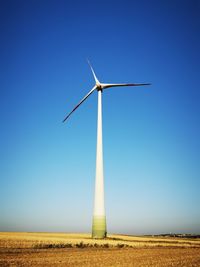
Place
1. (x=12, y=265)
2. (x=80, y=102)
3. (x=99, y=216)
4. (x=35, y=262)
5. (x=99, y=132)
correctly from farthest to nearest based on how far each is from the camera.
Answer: (x=80, y=102)
(x=99, y=132)
(x=99, y=216)
(x=35, y=262)
(x=12, y=265)

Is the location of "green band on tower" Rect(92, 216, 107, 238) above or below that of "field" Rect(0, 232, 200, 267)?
above

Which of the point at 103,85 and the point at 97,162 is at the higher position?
the point at 103,85

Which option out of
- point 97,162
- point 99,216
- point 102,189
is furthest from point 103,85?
point 99,216

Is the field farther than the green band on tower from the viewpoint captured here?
No

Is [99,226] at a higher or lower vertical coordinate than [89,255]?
higher

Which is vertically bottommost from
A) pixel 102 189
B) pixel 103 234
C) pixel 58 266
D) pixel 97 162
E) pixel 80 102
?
pixel 58 266

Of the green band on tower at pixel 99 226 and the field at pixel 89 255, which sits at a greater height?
the green band on tower at pixel 99 226

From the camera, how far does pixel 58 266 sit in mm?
16703

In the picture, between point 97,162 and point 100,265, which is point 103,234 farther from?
point 100,265

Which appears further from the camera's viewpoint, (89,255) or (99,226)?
(99,226)

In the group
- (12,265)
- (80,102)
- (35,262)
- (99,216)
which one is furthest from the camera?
(80,102)

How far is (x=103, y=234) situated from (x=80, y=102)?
73.3 ft

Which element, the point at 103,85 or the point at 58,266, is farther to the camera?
the point at 103,85

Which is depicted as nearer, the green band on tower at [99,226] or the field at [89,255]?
the field at [89,255]
